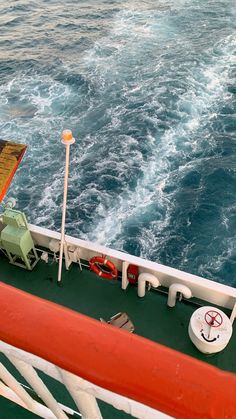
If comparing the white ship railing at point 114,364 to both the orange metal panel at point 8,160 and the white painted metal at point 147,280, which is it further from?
the orange metal panel at point 8,160

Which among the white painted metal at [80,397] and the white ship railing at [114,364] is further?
the white painted metal at [80,397]

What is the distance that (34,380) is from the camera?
2.43 m

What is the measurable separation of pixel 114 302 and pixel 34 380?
25.0ft

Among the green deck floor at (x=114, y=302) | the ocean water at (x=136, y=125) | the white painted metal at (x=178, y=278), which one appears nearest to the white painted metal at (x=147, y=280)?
the white painted metal at (x=178, y=278)

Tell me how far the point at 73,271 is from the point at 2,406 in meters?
4.49

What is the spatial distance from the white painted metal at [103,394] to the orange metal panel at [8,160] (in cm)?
929

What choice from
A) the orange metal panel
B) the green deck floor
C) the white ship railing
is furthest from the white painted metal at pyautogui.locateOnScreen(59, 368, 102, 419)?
the orange metal panel

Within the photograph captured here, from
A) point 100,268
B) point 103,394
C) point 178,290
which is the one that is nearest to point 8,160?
point 100,268

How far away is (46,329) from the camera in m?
1.74

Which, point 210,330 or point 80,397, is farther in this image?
point 210,330

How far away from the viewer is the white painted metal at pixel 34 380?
7.13 feet

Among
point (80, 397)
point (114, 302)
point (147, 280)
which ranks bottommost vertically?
point (114, 302)

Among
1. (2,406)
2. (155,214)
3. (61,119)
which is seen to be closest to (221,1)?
(61,119)

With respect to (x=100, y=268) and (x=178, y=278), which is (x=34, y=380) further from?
(x=100, y=268)
